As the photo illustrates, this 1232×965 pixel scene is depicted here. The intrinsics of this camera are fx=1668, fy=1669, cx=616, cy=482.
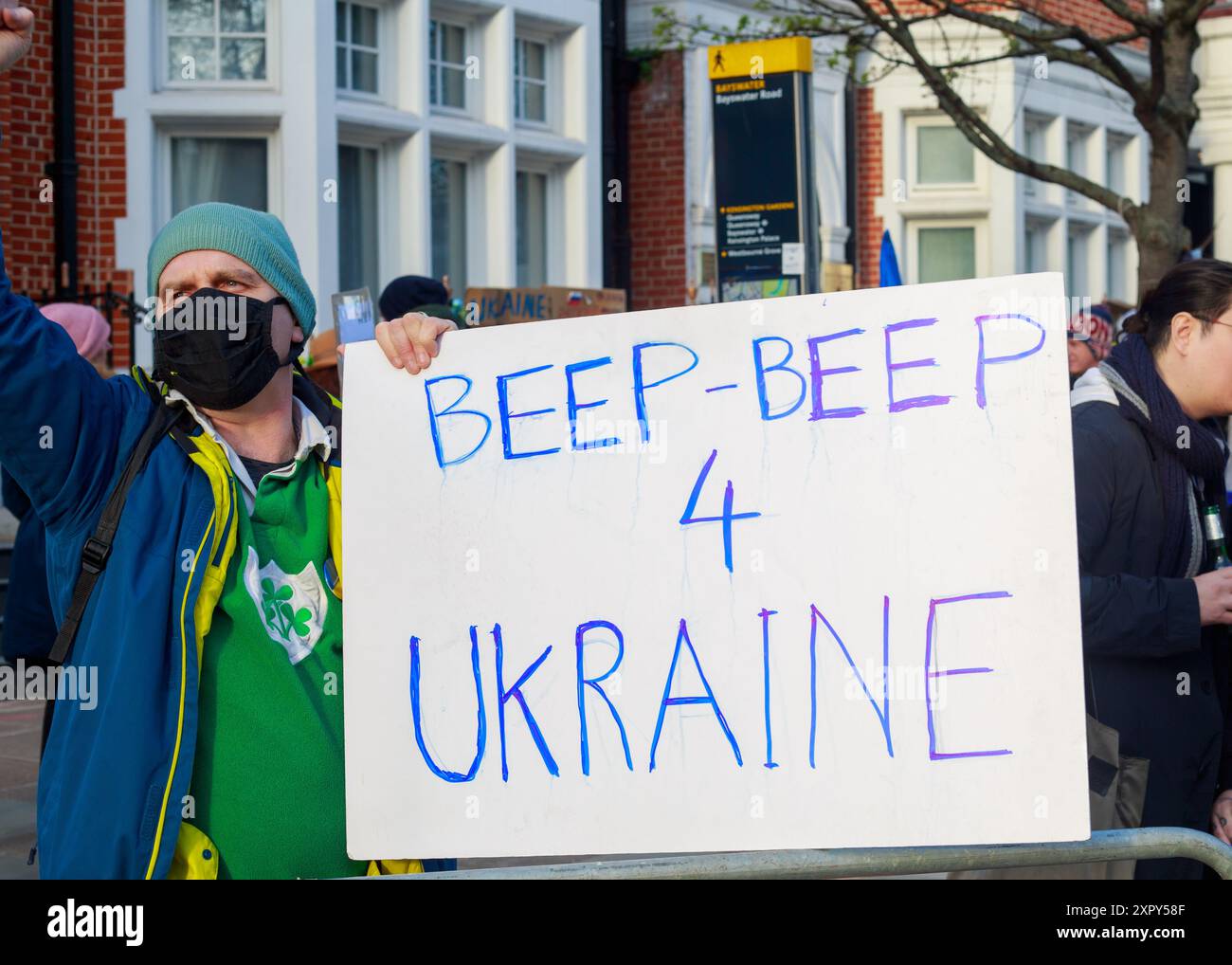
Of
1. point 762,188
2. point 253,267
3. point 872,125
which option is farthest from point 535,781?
point 872,125

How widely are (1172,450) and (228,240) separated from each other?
6.07 ft

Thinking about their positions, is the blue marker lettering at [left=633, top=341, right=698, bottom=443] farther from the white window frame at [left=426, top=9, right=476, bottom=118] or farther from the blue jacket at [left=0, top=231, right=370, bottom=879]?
the white window frame at [left=426, top=9, right=476, bottom=118]

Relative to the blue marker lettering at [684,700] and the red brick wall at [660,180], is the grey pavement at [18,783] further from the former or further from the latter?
the red brick wall at [660,180]

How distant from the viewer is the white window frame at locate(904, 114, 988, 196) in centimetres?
1675

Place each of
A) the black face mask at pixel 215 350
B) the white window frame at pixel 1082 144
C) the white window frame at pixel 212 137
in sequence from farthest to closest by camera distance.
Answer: the white window frame at pixel 1082 144 < the white window frame at pixel 212 137 < the black face mask at pixel 215 350

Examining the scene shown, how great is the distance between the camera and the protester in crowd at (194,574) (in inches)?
86.2

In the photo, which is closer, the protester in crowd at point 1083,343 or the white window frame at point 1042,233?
the protester in crowd at point 1083,343

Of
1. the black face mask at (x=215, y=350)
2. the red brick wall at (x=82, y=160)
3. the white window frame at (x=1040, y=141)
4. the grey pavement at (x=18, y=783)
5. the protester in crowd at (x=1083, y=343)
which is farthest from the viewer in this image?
the white window frame at (x=1040, y=141)

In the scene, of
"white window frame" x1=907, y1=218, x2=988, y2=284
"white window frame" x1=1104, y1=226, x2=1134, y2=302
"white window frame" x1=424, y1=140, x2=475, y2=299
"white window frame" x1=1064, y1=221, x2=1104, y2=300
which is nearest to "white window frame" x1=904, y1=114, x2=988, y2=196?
"white window frame" x1=907, y1=218, x2=988, y2=284

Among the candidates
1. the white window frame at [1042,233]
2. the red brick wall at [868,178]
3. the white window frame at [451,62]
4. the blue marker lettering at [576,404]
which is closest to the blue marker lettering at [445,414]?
the blue marker lettering at [576,404]

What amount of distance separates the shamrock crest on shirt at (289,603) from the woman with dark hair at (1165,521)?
1.51m

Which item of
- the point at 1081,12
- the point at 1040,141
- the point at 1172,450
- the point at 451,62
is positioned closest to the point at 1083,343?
the point at 1172,450

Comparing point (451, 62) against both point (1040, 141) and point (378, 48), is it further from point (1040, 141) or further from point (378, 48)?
point (1040, 141)

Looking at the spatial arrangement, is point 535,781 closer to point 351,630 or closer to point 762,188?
point 351,630
